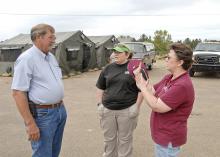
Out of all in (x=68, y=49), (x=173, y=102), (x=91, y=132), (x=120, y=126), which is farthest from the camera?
(x=68, y=49)

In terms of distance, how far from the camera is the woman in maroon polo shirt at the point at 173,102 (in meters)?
3.54

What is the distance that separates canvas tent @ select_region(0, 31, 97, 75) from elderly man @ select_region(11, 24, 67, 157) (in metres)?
16.6

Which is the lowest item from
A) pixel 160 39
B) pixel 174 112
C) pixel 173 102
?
pixel 160 39

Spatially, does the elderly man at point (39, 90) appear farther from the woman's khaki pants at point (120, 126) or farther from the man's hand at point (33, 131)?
the woman's khaki pants at point (120, 126)

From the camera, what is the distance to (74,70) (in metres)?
22.5

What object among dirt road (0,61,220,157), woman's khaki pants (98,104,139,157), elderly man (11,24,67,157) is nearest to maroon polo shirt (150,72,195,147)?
elderly man (11,24,67,157)

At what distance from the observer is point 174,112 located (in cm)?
363

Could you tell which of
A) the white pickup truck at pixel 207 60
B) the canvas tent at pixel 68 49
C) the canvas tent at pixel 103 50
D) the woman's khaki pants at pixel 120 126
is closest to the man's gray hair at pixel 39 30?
the woman's khaki pants at pixel 120 126

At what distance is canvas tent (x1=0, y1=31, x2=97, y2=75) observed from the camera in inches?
827

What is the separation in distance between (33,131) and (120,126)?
1531 mm

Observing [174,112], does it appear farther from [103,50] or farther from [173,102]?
[103,50]

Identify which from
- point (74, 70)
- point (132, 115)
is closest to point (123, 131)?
point (132, 115)

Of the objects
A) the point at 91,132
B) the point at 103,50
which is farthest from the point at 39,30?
the point at 103,50

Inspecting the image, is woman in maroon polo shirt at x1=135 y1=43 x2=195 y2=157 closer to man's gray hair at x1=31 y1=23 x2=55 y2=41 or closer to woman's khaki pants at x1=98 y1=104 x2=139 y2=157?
man's gray hair at x1=31 y1=23 x2=55 y2=41
